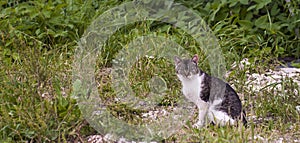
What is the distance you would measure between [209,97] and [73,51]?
209 cm

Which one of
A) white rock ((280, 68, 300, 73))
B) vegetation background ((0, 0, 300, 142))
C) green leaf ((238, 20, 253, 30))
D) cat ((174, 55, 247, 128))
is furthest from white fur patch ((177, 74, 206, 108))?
green leaf ((238, 20, 253, 30))

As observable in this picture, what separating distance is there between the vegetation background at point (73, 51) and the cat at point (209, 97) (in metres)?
0.16

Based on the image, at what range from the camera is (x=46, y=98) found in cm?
497

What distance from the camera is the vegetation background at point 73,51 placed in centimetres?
459

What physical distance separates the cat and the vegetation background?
156 millimetres

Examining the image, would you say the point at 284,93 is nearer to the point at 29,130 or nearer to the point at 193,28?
the point at 193,28

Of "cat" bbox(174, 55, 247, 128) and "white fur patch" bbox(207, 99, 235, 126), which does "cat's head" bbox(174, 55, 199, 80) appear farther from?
"white fur patch" bbox(207, 99, 235, 126)

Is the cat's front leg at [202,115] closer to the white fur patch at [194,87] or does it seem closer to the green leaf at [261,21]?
the white fur patch at [194,87]

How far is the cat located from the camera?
4613 mm

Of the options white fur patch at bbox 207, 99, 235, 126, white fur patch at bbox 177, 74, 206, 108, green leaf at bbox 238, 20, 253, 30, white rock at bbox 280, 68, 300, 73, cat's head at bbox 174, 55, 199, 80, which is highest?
green leaf at bbox 238, 20, 253, 30

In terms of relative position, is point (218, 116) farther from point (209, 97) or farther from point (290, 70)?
point (290, 70)

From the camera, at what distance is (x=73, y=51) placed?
20.7ft

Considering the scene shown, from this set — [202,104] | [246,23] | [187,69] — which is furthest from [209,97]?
[246,23]

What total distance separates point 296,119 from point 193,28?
2.00 metres
